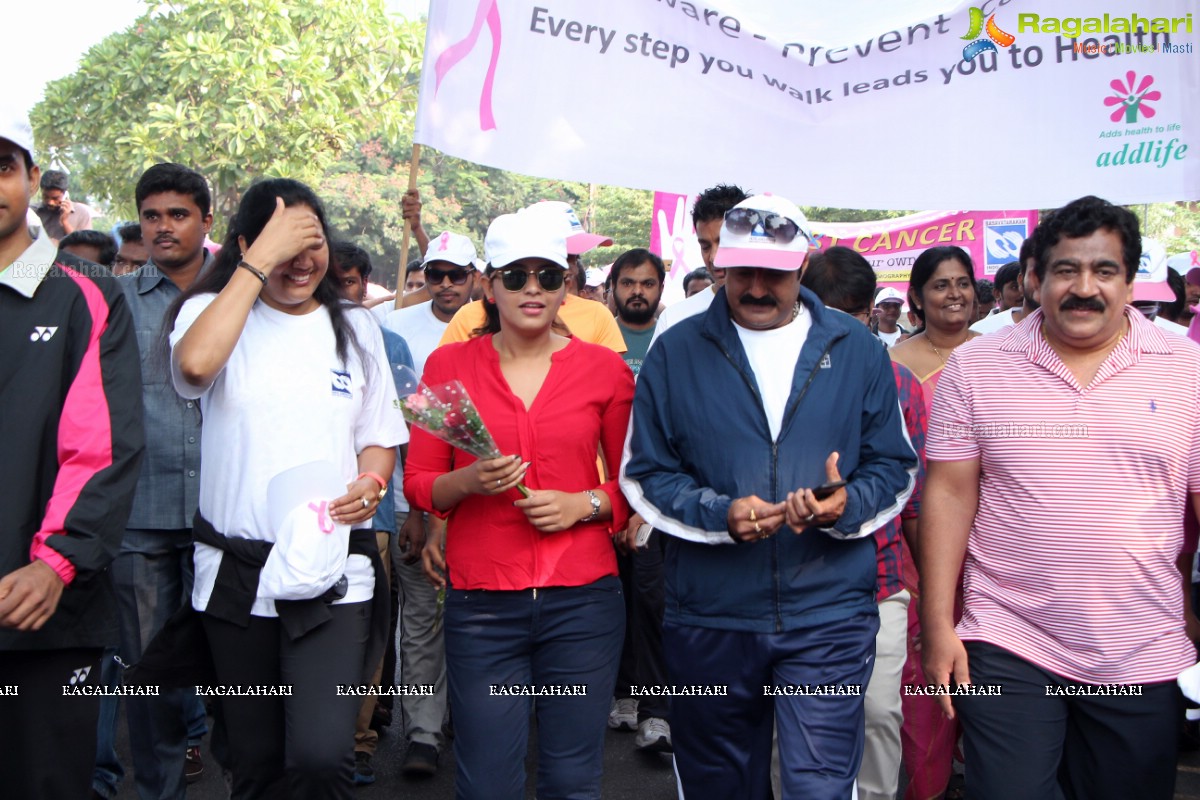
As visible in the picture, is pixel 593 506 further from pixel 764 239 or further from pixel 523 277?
pixel 764 239

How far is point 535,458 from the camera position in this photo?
153 inches

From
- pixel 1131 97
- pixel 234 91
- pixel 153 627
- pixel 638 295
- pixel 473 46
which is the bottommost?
pixel 153 627

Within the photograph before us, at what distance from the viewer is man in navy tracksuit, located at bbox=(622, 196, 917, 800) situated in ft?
11.9

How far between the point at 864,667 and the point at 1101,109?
3.12 meters

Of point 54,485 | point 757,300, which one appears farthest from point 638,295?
point 54,485

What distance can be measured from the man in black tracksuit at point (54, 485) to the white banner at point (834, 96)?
239cm

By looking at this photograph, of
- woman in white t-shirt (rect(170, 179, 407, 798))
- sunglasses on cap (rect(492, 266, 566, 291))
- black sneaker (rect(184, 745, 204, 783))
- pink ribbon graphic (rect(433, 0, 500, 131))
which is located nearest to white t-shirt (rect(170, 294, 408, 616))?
woman in white t-shirt (rect(170, 179, 407, 798))

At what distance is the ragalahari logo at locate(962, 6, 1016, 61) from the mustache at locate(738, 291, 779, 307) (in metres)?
2.53

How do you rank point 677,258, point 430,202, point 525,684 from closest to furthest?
point 525,684 < point 677,258 < point 430,202

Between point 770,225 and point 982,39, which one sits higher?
point 982,39

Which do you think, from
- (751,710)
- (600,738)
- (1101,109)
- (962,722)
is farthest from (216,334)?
(1101,109)

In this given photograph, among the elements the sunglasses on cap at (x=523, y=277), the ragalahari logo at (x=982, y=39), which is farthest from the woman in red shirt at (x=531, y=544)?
the ragalahari logo at (x=982, y=39)

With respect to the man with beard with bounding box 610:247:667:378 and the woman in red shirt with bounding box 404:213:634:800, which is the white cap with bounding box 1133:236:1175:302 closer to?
the woman in red shirt with bounding box 404:213:634:800

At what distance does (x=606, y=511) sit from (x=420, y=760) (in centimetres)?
241
